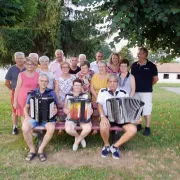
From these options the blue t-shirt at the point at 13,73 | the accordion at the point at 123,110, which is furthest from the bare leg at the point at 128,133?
the blue t-shirt at the point at 13,73

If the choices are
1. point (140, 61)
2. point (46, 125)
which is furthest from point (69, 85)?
point (140, 61)

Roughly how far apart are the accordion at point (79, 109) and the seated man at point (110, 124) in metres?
0.25

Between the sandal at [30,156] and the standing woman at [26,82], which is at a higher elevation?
the standing woman at [26,82]

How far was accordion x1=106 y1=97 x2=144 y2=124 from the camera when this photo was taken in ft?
15.2

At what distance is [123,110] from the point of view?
4652mm

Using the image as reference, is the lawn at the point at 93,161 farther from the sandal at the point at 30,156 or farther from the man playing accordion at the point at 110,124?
the man playing accordion at the point at 110,124

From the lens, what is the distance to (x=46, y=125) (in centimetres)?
462

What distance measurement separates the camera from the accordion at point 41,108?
4590 mm

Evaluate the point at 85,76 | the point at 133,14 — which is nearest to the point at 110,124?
the point at 85,76

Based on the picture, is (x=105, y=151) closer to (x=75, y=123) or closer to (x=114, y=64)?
(x=75, y=123)

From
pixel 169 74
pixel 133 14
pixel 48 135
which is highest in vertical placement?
pixel 133 14

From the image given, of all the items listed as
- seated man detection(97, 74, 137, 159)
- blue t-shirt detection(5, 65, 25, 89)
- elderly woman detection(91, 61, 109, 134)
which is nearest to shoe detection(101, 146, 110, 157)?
seated man detection(97, 74, 137, 159)

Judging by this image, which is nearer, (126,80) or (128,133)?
(128,133)

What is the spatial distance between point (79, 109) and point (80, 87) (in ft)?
1.36
